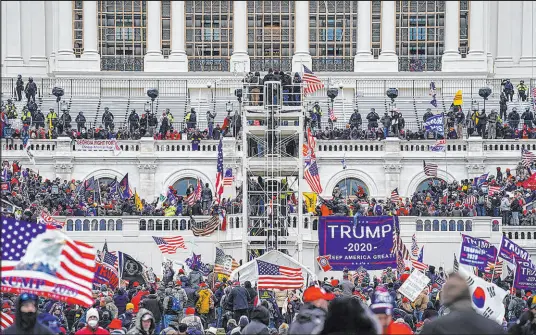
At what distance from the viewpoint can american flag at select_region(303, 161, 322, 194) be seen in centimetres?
5522

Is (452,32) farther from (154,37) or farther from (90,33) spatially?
(90,33)

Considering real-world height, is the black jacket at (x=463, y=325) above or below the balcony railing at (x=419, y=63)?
below

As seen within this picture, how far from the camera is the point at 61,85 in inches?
3258

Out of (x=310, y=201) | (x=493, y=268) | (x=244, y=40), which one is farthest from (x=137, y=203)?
(x=244, y=40)

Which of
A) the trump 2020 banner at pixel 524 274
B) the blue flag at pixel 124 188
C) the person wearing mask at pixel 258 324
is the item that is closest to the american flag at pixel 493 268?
the trump 2020 banner at pixel 524 274

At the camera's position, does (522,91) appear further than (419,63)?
No

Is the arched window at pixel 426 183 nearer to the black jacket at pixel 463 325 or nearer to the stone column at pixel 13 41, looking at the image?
the stone column at pixel 13 41

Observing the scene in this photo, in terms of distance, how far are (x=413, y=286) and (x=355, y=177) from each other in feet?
113

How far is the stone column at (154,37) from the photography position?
3393 inches

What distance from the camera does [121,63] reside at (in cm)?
8638

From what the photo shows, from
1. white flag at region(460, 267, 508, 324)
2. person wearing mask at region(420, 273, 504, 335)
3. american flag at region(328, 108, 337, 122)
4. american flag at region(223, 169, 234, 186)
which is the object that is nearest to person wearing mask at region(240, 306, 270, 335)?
white flag at region(460, 267, 508, 324)

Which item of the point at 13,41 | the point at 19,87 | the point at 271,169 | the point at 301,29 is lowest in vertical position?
the point at 271,169

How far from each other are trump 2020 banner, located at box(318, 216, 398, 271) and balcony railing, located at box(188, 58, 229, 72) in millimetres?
35960

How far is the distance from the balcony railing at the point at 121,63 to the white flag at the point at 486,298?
60.7 meters
